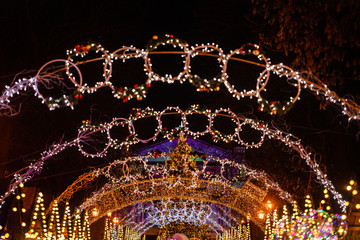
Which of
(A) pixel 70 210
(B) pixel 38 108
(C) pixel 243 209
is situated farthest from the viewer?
(C) pixel 243 209

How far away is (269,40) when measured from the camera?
8391mm

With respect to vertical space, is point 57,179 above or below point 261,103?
above

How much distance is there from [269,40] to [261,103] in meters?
2.23

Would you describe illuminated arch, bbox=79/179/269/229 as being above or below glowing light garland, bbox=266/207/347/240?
above

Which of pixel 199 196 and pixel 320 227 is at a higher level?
pixel 199 196

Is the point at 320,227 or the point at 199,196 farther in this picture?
the point at 199,196

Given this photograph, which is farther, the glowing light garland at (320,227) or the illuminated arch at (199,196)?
the illuminated arch at (199,196)

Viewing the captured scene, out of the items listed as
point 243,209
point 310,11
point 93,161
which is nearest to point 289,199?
point 243,209

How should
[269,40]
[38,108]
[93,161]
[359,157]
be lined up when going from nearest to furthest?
1. [269,40]
2. [359,157]
3. [38,108]
4. [93,161]

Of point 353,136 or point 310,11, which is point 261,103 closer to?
point 310,11

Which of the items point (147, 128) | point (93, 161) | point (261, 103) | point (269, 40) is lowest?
point (261, 103)

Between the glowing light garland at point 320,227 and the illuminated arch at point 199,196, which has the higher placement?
the illuminated arch at point 199,196

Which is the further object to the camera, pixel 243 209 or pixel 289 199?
pixel 243 209

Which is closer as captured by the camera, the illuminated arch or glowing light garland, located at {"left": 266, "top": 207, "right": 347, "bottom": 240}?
glowing light garland, located at {"left": 266, "top": 207, "right": 347, "bottom": 240}
